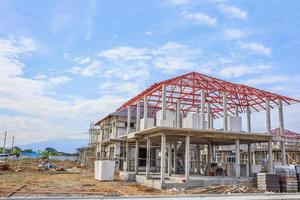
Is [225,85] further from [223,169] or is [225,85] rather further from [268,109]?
[223,169]

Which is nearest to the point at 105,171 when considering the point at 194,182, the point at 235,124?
the point at 194,182

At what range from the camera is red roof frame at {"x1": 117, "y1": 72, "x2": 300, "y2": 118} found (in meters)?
25.1

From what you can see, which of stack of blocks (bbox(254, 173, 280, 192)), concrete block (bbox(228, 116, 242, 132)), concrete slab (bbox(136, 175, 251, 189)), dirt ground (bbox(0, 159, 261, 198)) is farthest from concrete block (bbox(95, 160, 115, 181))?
stack of blocks (bbox(254, 173, 280, 192))

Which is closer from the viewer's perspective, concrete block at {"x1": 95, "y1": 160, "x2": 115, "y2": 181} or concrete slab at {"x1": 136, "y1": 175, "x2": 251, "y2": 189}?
concrete slab at {"x1": 136, "y1": 175, "x2": 251, "y2": 189}

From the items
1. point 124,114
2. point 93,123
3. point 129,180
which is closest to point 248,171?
point 129,180

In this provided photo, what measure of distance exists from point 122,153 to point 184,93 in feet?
47.4

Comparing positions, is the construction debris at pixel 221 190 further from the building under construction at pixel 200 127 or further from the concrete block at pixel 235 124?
the concrete block at pixel 235 124

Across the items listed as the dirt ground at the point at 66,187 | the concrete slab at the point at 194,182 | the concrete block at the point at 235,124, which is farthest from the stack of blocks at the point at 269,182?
the dirt ground at the point at 66,187

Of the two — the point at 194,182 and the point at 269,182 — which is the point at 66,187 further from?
the point at 269,182

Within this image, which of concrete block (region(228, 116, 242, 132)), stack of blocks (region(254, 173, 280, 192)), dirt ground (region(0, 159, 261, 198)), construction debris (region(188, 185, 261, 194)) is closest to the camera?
dirt ground (region(0, 159, 261, 198))

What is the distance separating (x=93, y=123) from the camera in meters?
51.1

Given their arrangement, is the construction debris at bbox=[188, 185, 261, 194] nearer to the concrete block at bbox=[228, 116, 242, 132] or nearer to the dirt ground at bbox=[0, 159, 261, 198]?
the dirt ground at bbox=[0, 159, 261, 198]

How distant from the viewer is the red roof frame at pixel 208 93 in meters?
25.1

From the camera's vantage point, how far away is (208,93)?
94.8ft
